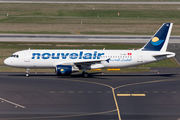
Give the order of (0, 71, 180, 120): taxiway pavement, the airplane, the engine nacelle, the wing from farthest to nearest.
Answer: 1. the airplane
2. the wing
3. the engine nacelle
4. (0, 71, 180, 120): taxiway pavement

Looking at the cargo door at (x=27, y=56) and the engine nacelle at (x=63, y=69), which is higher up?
the cargo door at (x=27, y=56)

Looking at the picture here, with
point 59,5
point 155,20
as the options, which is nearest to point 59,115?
point 155,20

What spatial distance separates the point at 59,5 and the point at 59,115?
124174mm

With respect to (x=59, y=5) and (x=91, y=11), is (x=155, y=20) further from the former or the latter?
(x=59, y=5)

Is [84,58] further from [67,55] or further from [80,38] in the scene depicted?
[80,38]

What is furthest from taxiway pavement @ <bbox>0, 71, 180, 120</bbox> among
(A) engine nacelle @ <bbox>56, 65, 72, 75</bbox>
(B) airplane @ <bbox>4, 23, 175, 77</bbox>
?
(B) airplane @ <bbox>4, 23, 175, 77</bbox>

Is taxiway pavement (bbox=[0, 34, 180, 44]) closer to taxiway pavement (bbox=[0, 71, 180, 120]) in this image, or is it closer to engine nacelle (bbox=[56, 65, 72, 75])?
taxiway pavement (bbox=[0, 71, 180, 120])

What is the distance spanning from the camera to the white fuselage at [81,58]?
49531 mm

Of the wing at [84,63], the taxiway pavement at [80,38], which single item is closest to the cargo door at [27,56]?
the wing at [84,63]

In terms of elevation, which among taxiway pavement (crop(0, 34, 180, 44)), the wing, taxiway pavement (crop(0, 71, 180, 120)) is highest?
taxiway pavement (crop(0, 34, 180, 44))

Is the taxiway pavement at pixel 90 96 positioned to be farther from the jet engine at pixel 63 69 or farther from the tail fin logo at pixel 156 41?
the tail fin logo at pixel 156 41

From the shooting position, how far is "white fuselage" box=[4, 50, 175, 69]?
4953 cm

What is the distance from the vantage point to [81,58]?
49.8 metres

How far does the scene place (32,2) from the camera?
15762 centimetres
